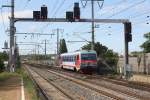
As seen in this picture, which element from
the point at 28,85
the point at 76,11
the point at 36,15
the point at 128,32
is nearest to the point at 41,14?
the point at 36,15

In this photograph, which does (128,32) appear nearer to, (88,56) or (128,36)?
(128,36)

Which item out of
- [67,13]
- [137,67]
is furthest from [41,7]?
[137,67]

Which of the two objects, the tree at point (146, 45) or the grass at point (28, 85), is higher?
the tree at point (146, 45)

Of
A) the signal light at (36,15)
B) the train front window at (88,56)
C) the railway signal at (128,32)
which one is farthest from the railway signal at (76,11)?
the train front window at (88,56)

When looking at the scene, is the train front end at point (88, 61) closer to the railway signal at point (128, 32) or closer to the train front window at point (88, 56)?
the train front window at point (88, 56)

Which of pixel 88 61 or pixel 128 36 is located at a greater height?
pixel 128 36

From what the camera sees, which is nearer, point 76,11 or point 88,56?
point 76,11

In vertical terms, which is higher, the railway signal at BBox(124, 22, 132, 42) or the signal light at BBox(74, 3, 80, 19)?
the signal light at BBox(74, 3, 80, 19)

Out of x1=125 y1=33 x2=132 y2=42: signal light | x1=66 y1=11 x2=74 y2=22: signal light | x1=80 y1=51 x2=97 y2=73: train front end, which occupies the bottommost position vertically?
x1=80 y1=51 x2=97 y2=73: train front end

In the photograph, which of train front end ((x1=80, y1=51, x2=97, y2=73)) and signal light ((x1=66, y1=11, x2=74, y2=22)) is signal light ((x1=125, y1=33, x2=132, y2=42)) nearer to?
signal light ((x1=66, y1=11, x2=74, y2=22))

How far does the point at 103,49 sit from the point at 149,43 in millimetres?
10402

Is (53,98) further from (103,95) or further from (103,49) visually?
(103,49)

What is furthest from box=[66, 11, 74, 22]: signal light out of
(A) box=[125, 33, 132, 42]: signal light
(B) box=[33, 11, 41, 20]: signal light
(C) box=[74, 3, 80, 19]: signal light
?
(A) box=[125, 33, 132, 42]: signal light

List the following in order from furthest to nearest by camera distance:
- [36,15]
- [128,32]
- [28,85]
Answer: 1. [36,15]
2. [128,32]
3. [28,85]
